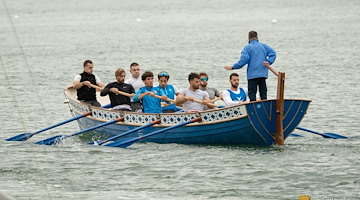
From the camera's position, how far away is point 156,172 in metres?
15.0

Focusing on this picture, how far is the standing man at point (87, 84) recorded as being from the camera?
18.6m

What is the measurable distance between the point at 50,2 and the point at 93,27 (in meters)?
63.5

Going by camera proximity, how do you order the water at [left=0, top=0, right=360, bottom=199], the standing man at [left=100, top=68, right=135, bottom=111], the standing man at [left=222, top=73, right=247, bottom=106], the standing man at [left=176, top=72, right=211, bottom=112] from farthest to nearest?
the standing man at [left=100, top=68, right=135, bottom=111] < the standing man at [left=176, top=72, right=211, bottom=112] < the standing man at [left=222, top=73, right=247, bottom=106] < the water at [left=0, top=0, right=360, bottom=199]

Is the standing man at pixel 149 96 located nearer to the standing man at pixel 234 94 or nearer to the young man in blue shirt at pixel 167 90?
the young man in blue shirt at pixel 167 90

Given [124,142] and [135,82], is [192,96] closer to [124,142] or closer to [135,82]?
[124,142]

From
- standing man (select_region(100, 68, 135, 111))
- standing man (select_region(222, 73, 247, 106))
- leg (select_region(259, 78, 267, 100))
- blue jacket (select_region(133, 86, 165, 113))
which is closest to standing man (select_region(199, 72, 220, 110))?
standing man (select_region(222, 73, 247, 106))

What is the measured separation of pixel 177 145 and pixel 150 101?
1124 mm

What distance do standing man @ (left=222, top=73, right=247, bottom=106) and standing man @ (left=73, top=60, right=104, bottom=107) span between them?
11.6 ft

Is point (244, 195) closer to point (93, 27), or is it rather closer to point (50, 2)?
point (93, 27)

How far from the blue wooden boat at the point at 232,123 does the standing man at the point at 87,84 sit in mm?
1665

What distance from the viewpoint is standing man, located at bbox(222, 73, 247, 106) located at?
16.2m

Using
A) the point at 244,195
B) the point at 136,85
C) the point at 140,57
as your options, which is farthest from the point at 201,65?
the point at 244,195

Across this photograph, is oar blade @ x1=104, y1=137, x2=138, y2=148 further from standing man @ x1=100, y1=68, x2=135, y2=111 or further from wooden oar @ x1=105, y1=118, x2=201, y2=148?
standing man @ x1=100, y1=68, x2=135, y2=111

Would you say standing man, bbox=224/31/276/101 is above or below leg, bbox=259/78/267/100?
above
